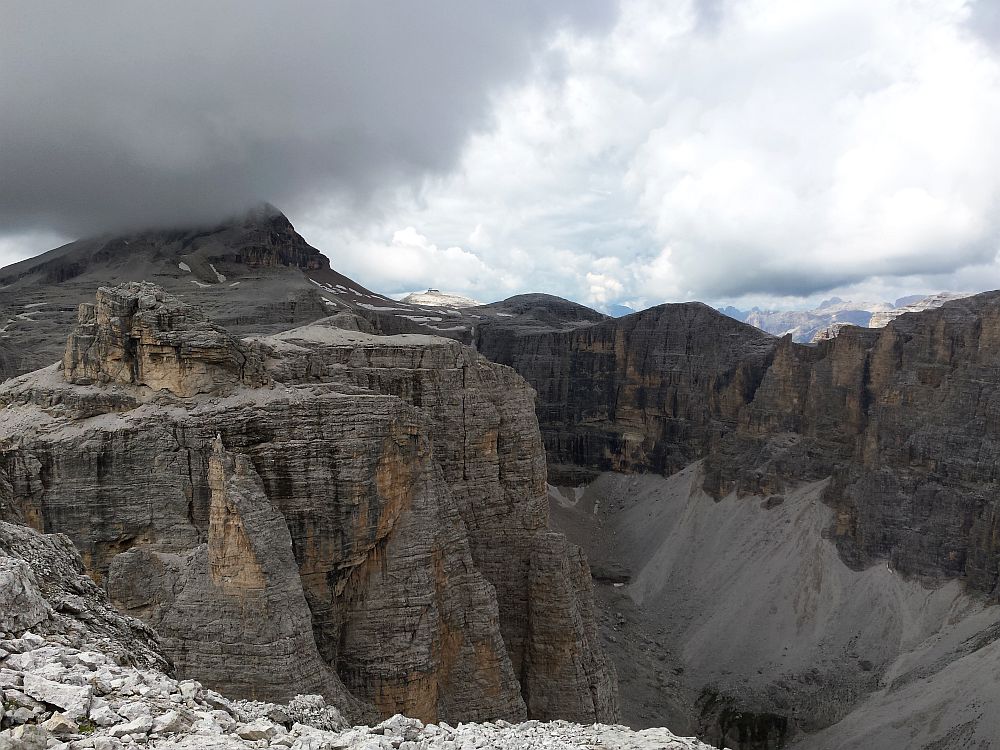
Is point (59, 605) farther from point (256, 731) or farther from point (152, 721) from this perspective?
point (256, 731)

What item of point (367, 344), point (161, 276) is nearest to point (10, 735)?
point (367, 344)

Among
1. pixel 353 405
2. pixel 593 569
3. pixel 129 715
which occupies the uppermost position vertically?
pixel 353 405

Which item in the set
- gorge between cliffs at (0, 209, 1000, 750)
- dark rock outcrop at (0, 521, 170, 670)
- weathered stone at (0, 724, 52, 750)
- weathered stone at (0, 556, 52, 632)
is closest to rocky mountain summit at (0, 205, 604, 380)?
gorge between cliffs at (0, 209, 1000, 750)

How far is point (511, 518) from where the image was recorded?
27.7 meters

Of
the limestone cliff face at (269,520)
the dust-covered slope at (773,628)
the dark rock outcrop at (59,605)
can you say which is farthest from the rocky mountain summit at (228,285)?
the dark rock outcrop at (59,605)

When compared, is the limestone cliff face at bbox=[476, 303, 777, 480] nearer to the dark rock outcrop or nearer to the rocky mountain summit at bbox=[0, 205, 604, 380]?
the rocky mountain summit at bbox=[0, 205, 604, 380]

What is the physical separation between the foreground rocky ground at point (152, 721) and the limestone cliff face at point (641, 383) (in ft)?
216

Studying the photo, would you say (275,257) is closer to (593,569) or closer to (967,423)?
(593,569)

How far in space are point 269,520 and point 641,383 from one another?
68.2 meters

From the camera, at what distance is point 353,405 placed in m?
19.1

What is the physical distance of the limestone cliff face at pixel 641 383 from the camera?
7450 cm

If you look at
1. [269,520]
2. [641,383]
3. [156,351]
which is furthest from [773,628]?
[156,351]

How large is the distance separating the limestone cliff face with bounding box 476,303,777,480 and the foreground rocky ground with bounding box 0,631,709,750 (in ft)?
216

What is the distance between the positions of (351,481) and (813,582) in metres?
45.3
